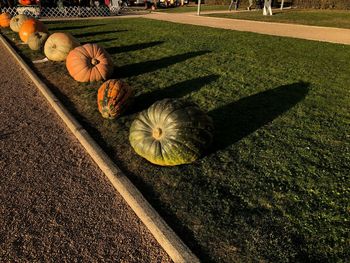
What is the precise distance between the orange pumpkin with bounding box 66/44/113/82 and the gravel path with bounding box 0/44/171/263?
226 centimetres

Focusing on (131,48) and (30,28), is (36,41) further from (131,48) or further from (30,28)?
(131,48)

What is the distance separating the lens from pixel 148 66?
31.9 feet

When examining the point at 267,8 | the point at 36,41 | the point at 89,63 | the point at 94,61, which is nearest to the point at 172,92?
the point at 94,61

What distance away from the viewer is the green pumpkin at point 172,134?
448 centimetres

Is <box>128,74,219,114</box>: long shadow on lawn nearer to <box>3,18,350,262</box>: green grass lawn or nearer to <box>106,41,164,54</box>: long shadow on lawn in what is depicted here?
<box>3,18,350,262</box>: green grass lawn

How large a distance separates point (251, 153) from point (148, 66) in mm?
5778

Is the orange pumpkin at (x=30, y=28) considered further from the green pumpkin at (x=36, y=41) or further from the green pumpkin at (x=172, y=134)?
the green pumpkin at (x=172, y=134)

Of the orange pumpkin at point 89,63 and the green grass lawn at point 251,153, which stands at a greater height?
the orange pumpkin at point 89,63

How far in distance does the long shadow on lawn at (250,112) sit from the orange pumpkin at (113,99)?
176 cm

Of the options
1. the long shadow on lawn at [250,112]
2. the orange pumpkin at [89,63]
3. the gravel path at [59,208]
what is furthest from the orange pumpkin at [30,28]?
the long shadow on lawn at [250,112]

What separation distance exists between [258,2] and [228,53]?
27464mm

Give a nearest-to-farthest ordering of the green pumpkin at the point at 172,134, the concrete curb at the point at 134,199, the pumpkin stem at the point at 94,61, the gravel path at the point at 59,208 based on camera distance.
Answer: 1. the concrete curb at the point at 134,199
2. the gravel path at the point at 59,208
3. the green pumpkin at the point at 172,134
4. the pumpkin stem at the point at 94,61

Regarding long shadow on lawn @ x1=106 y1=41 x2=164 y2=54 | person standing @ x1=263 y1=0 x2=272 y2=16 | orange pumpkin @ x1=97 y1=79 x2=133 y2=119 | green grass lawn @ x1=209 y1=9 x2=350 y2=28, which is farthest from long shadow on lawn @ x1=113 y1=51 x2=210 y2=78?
person standing @ x1=263 y1=0 x2=272 y2=16

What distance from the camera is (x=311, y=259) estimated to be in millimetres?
3139
